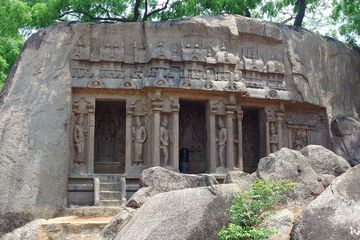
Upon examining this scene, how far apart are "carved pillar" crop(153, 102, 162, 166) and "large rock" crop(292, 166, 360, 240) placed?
8.94 m

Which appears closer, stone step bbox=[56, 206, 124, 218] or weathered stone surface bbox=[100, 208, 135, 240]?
weathered stone surface bbox=[100, 208, 135, 240]

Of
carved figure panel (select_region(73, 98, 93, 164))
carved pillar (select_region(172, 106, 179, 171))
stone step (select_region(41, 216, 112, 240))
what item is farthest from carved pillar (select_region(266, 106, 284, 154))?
stone step (select_region(41, 216, 112, 240))

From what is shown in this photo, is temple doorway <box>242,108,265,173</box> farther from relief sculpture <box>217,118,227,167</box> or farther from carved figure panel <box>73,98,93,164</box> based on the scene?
carved figure panel <box>73,98,93,164</box>

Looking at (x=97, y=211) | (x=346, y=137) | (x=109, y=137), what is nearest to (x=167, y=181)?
(x=97, y=211)

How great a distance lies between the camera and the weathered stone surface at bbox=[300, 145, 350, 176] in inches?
375

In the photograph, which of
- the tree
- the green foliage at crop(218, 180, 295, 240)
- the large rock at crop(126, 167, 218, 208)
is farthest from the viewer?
the tree

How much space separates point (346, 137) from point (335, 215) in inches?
474

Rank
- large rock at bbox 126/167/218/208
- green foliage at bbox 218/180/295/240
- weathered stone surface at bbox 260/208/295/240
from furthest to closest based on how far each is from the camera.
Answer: large rock at bbox 126/167/218/208
weathered stone surface at bbox 260/208/295/240
green foliage at bbox 218/180/295/240

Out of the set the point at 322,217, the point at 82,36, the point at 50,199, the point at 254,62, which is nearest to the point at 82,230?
the point at 50,199

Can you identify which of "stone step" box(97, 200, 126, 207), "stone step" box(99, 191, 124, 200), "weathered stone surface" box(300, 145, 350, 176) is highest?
"weathered stone surface" box(300, 145, 350, 176)

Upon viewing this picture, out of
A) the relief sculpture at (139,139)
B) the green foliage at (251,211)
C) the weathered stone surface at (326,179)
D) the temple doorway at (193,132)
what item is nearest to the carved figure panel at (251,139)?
the temple doorway at (193,132)

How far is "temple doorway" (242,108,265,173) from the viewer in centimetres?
1783

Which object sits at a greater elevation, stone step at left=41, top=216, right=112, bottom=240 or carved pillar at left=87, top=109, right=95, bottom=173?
carved pillar at left=87, top=109, right=95, bottom=173

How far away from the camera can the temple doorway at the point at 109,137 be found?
17.0 metres
